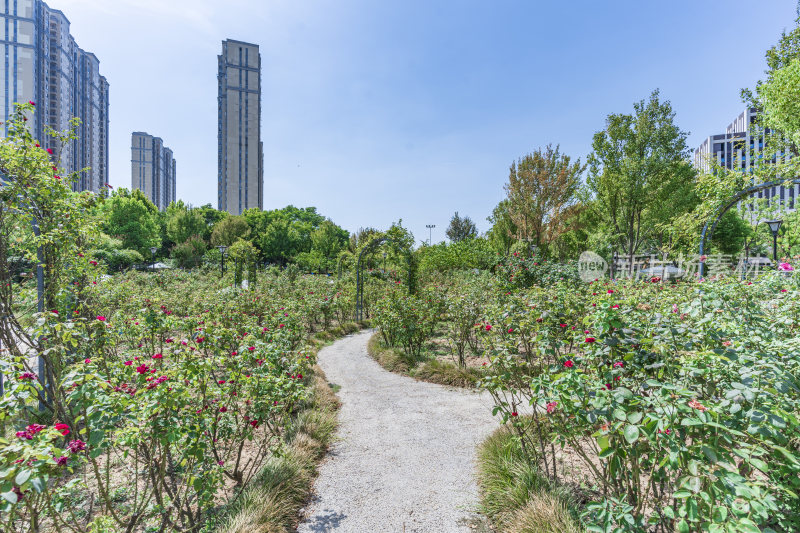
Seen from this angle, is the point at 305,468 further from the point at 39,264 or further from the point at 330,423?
the point at 39,264

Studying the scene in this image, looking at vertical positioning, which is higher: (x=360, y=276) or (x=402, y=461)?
(x=360, y=276)

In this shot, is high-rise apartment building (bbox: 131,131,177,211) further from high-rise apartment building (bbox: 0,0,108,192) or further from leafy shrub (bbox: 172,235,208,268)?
leafy shrub (bbox: 172,235,208,268)

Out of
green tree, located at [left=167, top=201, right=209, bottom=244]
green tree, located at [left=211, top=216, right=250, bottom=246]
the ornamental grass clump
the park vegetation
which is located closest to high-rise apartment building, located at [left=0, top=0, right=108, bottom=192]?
green tree, located at [left=167, top=201, right=209, bottom=244]

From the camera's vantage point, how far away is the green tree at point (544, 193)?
16.6 m

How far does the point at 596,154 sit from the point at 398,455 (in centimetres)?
1628

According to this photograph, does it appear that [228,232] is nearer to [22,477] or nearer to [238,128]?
[22,477]

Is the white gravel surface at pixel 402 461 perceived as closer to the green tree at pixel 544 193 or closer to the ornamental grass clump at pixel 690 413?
the ornamental grass clump at pixel 690 413

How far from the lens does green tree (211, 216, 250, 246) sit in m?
36.9

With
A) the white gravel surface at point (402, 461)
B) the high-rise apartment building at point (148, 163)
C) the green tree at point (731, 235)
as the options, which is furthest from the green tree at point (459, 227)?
the high-rise apartment building at point (148, 163)

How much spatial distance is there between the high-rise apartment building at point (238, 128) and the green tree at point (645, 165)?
230 ft

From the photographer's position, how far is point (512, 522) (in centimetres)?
245

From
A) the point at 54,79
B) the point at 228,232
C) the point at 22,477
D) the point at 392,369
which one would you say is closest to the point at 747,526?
the point at 22,477

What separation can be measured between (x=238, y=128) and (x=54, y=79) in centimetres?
2709

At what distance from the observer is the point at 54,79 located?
164 ft
